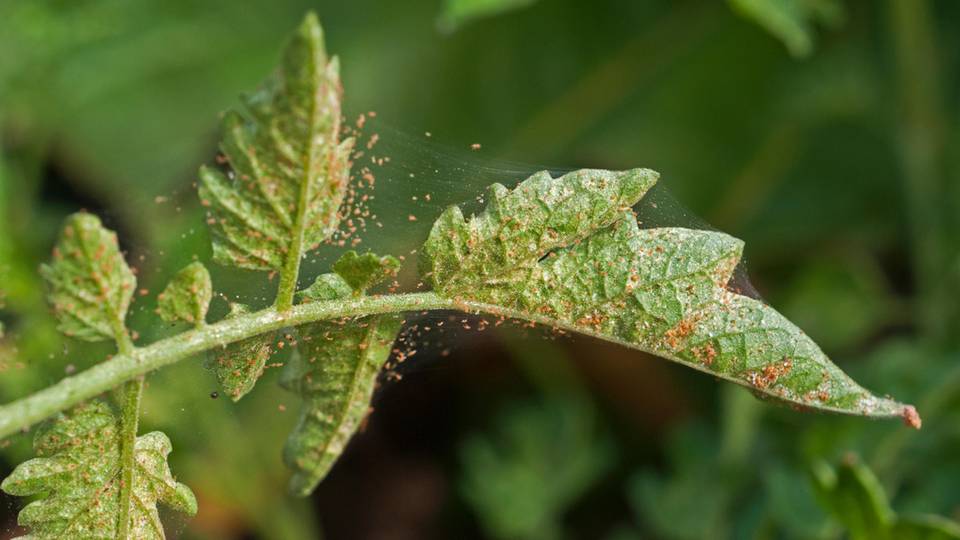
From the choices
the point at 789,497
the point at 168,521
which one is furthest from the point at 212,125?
the point at 168,521

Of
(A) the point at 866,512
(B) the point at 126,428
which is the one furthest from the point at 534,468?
(B) the point at 126,428

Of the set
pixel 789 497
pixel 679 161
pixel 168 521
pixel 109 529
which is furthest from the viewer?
pixel 679 161

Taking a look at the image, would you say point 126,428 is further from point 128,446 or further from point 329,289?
point 329,289

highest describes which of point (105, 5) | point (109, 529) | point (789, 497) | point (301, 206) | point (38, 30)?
point (105, 5)

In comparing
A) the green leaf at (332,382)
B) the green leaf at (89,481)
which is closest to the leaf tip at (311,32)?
the green leaf at (332,382)

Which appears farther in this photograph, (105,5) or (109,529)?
(105,5)

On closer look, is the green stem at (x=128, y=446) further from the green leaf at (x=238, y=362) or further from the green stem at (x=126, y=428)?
the green leaf at (x=238, y=362)

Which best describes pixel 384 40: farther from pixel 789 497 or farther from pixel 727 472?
pixel 789 497
